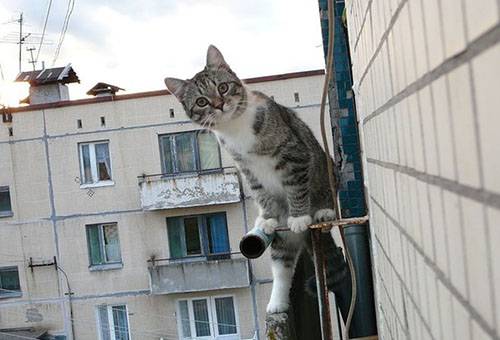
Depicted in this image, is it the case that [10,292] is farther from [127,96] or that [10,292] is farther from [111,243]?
[127,96]

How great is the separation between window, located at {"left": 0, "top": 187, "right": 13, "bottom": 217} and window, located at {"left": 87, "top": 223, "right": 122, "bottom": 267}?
1.44 metres

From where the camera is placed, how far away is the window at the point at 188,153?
396 inches

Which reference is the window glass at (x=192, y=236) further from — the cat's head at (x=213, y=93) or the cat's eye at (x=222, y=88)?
the cat's eye at (x=222, y=88)

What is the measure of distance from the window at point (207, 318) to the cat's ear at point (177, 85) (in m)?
7.63

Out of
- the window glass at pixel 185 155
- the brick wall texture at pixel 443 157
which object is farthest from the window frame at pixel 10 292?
the brick wall texture at pixel 443 157

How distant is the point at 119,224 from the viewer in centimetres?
1050

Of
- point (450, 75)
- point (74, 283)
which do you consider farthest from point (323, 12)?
point (74, 283)

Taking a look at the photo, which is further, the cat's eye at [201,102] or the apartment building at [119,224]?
the apartment building at [119,224]

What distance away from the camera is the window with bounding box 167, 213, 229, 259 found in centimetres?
1051

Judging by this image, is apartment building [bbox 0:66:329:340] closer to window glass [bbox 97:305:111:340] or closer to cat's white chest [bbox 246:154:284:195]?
window glass [bbox 97:305:111:340]

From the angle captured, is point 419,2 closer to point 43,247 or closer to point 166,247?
point 166,247

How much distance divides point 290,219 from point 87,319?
8531 mm

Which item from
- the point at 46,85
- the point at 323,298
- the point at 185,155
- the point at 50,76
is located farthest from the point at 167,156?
the point at 323,298

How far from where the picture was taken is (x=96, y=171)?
34.1 feet
